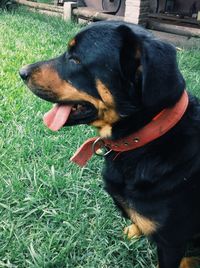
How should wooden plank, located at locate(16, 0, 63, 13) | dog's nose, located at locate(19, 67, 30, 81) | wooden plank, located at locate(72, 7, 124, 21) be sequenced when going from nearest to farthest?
dog's nose, located at locate(19, 67, 30, 81) → wooden plank, located at locate(72, 7, 124, 21) → wooden plank, located at locate(16, 0, 63, 13)

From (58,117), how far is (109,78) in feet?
1.35

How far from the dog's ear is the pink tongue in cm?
43

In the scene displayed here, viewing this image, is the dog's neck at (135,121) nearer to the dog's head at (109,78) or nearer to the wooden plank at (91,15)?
the dog's head at (109,78)

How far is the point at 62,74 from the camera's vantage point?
218 centimetres

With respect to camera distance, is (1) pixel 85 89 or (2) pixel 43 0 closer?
(1) pixel 85 89

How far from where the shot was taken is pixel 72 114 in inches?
86.6

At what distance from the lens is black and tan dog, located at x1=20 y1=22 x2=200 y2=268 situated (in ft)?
6.56

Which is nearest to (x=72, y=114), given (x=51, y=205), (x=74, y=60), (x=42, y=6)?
(x=74, y=60)

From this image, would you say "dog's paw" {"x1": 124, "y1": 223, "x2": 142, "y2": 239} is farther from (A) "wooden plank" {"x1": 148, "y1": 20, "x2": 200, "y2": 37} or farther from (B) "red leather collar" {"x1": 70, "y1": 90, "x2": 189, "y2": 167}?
(A) "wooden plank" {"x1": 148, "y1": 20, "x2": 200, "y2": 37}

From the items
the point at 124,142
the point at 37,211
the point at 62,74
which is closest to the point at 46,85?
the point at 62,74

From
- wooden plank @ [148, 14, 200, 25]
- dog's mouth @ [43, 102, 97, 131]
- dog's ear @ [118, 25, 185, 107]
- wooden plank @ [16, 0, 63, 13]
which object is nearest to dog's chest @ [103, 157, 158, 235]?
dog's mouth @ [43, 102, 97, 131]

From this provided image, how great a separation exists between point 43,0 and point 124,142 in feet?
35.0

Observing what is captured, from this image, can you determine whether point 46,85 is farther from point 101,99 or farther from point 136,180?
point 136,180

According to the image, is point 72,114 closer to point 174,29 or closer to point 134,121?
point 134,121
